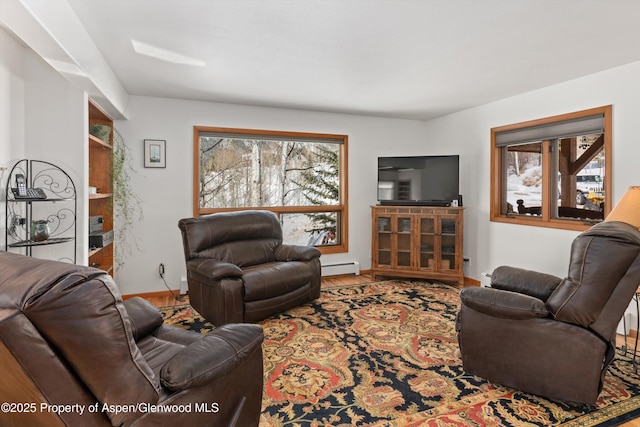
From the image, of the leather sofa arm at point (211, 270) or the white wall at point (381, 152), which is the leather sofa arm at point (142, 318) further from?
the white wall at point (381, 152)

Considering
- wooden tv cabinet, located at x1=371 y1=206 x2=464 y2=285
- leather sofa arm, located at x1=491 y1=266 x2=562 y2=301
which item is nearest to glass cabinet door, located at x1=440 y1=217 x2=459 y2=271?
wooden tv cabinet, located at x1=371 y1=206 x2=464 y2=285

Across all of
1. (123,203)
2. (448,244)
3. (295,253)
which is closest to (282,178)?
(295,253)

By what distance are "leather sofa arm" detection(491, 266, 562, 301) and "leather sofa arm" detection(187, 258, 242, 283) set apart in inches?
85.3

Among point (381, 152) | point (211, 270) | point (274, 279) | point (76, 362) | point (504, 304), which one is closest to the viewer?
point (76, 362)

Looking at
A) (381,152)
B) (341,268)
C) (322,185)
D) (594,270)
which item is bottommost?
(341,268)

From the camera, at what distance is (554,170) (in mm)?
3918

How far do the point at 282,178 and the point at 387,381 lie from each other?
10.9 feet

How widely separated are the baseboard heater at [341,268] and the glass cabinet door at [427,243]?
0.98 metres

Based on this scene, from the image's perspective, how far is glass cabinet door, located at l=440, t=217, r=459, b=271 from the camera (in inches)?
185

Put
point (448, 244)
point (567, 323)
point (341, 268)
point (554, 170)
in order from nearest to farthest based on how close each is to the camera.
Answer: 1. point (567, 323)
2. point (554, 170)
3. point (448, 244)
4. point (341, 268)

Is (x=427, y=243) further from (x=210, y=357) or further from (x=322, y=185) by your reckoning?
(x=210, y=357)

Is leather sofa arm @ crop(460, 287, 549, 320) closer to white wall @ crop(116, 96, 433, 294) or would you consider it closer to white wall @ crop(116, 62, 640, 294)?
white wall @ crop(116, 62, 640, 294)

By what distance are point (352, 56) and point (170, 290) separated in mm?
3462

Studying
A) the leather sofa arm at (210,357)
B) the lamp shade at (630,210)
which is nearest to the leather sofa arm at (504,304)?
the lamp shade at (630,210)
